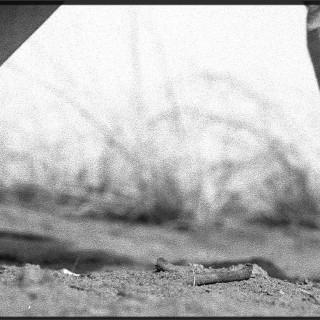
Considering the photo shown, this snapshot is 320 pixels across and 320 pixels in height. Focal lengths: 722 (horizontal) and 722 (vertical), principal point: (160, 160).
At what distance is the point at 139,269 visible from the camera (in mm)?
2369

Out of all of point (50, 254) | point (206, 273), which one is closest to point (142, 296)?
point (206, 273)

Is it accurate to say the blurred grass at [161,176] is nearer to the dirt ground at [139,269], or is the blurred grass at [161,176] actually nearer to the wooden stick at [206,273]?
the dirt ground at [139,269]

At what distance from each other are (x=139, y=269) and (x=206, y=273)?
3.20 feet

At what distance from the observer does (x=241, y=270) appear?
1.42m

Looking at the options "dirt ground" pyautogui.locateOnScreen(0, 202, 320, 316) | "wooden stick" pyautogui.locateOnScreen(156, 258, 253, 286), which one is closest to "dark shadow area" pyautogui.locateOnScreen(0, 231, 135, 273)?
"dirt ground" pyautogui.locateOnScreen(0, 202, 320, 316)

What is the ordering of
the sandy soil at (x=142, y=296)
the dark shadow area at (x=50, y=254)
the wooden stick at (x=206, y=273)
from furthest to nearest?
1. the dark shadow area at (x=50, y=254)
2. the wooden stick at (x=206, y=273)
3. the sandy soil at (x=142, y=296)

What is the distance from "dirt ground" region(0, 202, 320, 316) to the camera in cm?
107

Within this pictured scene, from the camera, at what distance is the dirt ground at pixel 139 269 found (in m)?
1.07

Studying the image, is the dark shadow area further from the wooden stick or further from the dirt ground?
the wooden stick

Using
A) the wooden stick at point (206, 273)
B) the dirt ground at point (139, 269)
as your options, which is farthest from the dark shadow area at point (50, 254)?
the wooden stick at point (206, 273)

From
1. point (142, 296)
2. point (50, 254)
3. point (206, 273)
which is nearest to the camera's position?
point (142, 296)

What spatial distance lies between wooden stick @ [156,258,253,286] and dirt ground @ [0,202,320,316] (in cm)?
1

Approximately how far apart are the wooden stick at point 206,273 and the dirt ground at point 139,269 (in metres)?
0.01

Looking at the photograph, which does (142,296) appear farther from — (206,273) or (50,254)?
(50,254)
